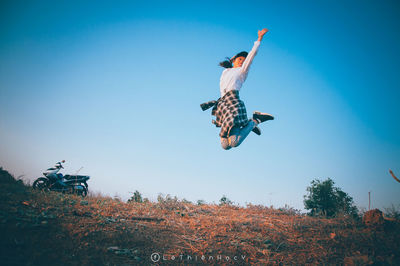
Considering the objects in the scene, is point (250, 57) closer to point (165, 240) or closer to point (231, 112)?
point (231, 112)

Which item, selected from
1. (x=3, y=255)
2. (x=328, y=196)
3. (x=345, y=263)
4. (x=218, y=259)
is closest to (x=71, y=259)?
(x=3, y=255)

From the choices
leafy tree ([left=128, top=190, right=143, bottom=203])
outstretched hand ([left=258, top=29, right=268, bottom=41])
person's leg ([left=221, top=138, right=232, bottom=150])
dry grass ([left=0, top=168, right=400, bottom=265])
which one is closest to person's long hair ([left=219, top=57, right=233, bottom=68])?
outstretched hand ([left=258, top=29, right=268, bottom=41])

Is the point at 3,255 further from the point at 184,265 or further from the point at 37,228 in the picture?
the point at 184,265

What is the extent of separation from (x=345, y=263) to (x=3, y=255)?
16.5ft

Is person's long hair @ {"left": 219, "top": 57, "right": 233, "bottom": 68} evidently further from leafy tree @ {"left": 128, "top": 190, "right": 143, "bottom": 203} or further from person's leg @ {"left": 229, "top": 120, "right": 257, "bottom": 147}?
leafy tree @ {"left": 128, "top": 190, "right": 143, "bottom": 203}

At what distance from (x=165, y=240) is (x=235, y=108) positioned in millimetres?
3054

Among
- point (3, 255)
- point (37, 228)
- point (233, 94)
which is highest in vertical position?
point (233, 94)

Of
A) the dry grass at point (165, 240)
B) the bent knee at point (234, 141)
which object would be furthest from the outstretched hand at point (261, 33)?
the dry grass at point (165, 240)

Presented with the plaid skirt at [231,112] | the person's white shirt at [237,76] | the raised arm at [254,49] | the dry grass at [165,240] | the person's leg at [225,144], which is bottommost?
the dry grass at [165,240]

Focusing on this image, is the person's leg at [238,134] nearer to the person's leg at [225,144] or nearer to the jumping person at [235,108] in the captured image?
the jumping person at [235,108]

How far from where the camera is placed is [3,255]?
7.21 feet

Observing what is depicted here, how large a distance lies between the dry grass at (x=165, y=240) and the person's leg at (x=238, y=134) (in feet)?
6.72

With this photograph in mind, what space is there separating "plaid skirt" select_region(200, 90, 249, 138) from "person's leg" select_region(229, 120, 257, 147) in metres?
0.11

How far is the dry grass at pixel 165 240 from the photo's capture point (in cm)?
253
